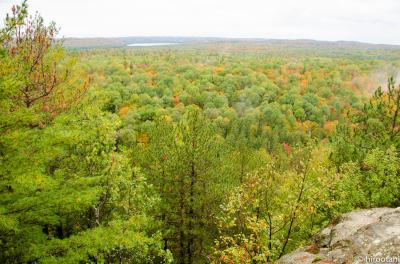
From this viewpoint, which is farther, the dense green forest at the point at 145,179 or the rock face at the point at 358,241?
the dense green forest at the point at 145,179

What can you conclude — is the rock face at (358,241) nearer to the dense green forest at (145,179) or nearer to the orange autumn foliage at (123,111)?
the dense green forest at (145,179)

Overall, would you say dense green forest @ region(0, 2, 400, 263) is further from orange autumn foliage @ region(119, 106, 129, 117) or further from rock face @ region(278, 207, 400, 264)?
orange autumn foliage @ region(119, 106, 129, 117)

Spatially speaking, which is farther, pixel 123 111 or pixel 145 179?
pixel 123 111

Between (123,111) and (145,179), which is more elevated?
(145,179)

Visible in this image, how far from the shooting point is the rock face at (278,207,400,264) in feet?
30.9

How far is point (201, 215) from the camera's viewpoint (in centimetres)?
1873

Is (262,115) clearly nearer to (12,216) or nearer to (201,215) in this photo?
(201,215)

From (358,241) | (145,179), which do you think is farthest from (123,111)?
(358,241)

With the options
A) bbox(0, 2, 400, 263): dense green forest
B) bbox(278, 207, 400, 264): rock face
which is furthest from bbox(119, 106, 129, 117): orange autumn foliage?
bbox(278, 207, 400, 264): rock face

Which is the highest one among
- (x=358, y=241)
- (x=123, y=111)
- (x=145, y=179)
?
(x=145, y=179)

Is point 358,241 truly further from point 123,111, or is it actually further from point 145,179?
point 123,111

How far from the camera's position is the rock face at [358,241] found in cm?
941

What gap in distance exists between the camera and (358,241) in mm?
10289

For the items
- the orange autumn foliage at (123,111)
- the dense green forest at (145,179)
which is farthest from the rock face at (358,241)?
the orange autumn foliage at (123,111)
